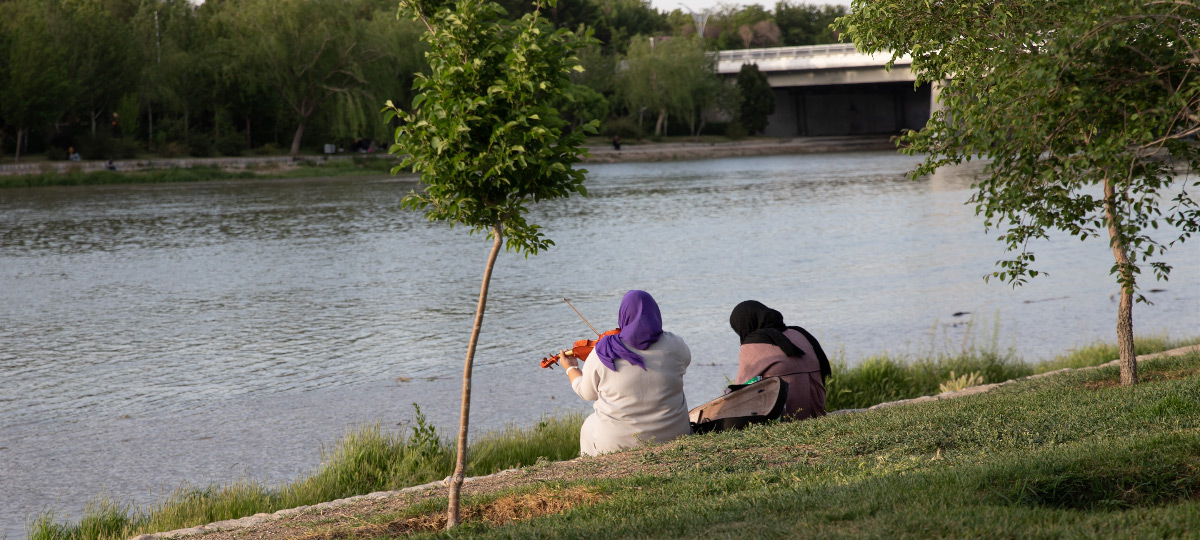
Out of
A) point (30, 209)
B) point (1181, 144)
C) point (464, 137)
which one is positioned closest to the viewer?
point (464, 137)

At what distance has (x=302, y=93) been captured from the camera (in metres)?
50.8

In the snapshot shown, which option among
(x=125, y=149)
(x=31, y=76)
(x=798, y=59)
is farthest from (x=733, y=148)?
(x=31, y=76)

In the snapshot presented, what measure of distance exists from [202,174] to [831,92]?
63.1 metres

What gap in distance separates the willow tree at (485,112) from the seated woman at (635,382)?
4.90ft

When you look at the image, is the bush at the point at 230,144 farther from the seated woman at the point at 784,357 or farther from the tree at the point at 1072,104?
the tree at the point at 1072,104

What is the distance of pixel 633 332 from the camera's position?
19.8 feet

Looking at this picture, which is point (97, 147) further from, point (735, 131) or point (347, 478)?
point (347, 478)

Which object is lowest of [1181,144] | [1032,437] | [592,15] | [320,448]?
[320,448]

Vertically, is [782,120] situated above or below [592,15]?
below

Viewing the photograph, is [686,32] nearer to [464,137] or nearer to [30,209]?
[30,209]

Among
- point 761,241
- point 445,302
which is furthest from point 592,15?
point 445,302

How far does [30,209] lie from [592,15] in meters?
54.9

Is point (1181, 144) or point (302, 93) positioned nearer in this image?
point (1181, 144)

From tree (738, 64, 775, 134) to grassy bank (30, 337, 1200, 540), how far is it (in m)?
69.8
